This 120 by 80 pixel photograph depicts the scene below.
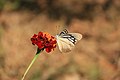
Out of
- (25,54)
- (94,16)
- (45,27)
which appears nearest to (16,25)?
(45,27)

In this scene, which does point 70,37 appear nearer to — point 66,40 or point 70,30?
point 66,40

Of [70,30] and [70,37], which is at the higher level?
[70,30]

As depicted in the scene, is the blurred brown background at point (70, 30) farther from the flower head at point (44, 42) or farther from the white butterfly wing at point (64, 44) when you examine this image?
the flower head at point (44, 42)

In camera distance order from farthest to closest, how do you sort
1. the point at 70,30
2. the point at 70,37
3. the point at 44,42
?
the point at 70,30, the point at 70,37, the point at 44,42

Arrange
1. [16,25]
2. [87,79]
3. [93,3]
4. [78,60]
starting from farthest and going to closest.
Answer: [93,3] < [16,25] < [78,60] < [87,79]

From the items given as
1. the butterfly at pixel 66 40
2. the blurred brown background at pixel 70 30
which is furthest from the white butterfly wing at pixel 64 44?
the blurred brown background at pixel 70 30

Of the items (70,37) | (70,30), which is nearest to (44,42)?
(70,37)

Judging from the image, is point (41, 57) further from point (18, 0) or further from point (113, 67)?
point (18, 0)
